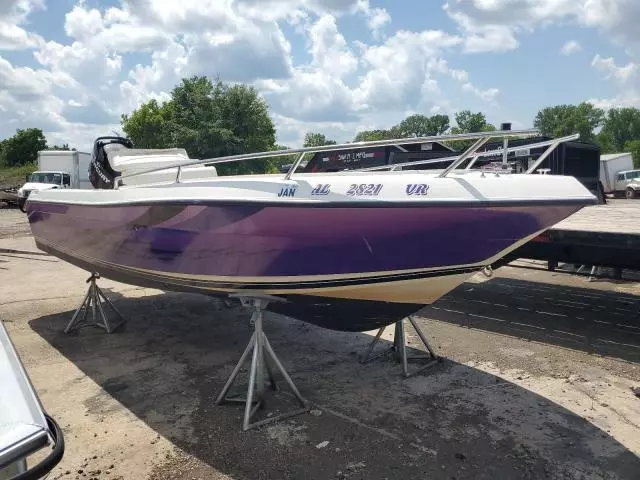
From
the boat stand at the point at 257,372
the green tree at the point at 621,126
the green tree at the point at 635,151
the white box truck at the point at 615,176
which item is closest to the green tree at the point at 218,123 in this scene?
the white box truck at the point at 615,176

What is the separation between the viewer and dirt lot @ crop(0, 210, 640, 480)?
318cm

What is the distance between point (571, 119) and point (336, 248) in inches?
2911

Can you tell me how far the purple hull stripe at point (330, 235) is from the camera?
3.43 metres

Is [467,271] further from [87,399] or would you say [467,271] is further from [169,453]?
[87,399]

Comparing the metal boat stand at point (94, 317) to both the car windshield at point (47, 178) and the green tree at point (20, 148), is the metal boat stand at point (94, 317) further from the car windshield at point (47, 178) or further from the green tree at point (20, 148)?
the green tree at point (20, 148)

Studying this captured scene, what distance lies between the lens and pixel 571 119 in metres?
68.0

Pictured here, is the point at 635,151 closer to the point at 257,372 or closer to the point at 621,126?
the point at 621,126

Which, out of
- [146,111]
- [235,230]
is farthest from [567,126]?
[235,230]

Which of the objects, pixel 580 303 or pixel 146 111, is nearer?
pixel 580 303

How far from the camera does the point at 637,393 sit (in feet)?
13.3

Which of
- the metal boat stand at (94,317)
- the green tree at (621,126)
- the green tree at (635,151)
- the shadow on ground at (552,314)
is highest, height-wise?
the green tree at (621,126)

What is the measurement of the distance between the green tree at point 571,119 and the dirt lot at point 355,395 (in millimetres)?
66400

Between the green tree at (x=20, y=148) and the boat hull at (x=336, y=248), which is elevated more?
the green tree at (x=20, y=148)

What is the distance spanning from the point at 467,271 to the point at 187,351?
2.97m
